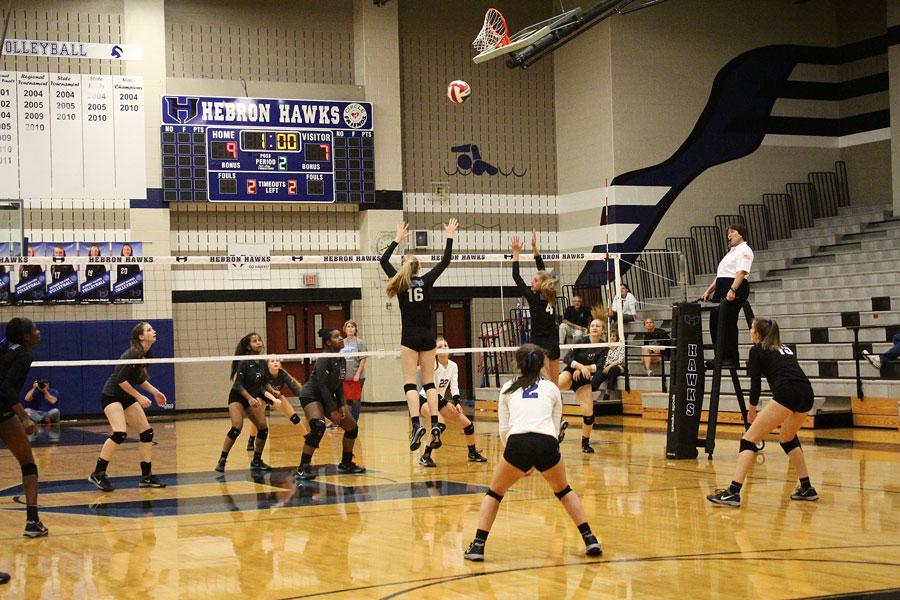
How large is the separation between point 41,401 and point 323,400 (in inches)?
496

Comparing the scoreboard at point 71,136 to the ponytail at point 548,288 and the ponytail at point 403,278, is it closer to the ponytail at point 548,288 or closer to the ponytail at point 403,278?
the ponytail at point 548,288

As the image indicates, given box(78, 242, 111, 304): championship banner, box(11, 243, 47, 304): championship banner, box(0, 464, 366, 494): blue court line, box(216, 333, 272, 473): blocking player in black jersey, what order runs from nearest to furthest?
box(0, 464, 366, 494): blue court line → box(216, 333, 272, 473): blocking player in black jersey → box(11, 243, 47, 304): championship banner → box(78, 242, 111, 304): championship banner

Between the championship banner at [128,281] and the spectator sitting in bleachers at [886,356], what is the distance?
578 inches

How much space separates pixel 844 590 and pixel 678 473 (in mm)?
5347

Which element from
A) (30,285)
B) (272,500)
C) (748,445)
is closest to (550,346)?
(748,445)

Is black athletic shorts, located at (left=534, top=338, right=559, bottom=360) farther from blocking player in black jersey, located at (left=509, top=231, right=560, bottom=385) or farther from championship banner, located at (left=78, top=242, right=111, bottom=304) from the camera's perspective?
championship banner, located at (left=78, top=242, right=111, bottom=304)

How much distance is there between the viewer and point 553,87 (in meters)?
25.9

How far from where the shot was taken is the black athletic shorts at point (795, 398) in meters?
8.73

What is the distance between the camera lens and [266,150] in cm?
2261

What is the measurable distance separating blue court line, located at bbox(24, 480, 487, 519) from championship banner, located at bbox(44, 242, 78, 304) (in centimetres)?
1271

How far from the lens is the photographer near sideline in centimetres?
2148

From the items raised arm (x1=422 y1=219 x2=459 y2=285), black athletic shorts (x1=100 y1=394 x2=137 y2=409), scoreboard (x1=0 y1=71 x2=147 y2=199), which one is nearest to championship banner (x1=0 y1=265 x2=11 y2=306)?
scoreboard (x1=0 y1=71 x2=147 y2=199)

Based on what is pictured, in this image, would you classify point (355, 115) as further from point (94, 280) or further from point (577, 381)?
point (577, 381)

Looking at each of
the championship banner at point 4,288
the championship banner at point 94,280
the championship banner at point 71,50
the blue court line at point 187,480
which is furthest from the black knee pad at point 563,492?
the championship banner at point 71,50
